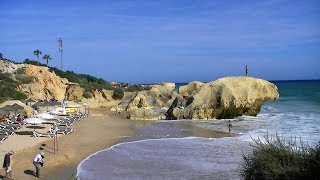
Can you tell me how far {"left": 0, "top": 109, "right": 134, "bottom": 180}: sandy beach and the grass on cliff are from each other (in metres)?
7.63

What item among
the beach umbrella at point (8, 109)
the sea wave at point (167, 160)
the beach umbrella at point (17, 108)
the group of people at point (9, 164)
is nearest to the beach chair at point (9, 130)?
the beach umbrella at point (8, 109)

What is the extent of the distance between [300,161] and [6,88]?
45.5 meters

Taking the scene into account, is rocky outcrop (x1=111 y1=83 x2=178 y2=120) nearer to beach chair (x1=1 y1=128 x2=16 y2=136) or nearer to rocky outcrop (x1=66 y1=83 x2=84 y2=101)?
rocky outcrop (x1=66 y1=83 x2=84 y2=101)

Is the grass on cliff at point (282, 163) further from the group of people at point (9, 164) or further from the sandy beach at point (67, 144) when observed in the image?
the group of people at point (9, 164)

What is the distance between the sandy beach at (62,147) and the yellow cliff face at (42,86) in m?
26.5

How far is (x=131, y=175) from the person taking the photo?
53.8ft

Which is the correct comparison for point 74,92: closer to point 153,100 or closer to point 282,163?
point 153,100

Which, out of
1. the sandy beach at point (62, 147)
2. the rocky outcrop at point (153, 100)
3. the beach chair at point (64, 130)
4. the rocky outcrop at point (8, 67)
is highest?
the rocky outcrop at point (8, 67)

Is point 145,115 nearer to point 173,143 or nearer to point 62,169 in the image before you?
point 173,143

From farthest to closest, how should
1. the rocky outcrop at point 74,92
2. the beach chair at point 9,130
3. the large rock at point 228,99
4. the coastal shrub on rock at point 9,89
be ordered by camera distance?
the rocky outcrop at point 74,92 < the coastal shrub on rock at point 9,89 < the large rock at point 228,99 < the beach chair at point 9,130

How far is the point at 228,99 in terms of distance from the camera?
38375mm

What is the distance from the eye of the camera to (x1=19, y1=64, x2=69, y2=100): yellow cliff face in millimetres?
57062

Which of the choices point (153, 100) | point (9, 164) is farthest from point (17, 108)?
point (153, 100)

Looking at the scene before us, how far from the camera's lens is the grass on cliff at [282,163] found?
9859 mm
